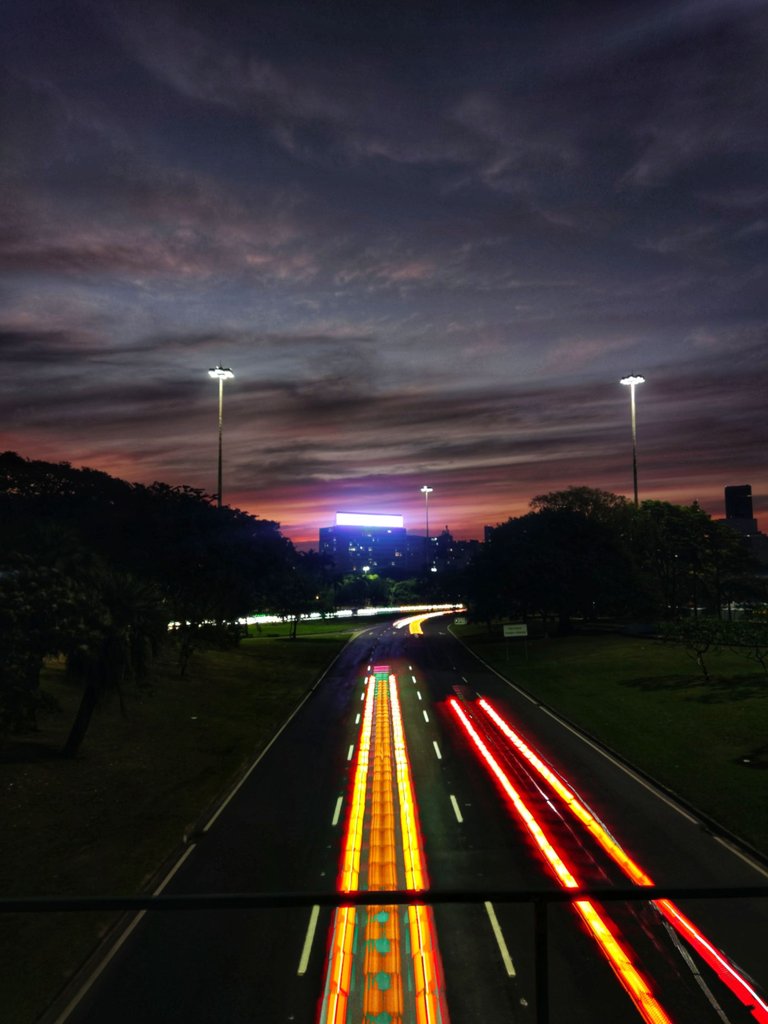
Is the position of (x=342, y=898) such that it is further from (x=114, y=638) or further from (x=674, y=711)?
(x=674, y=711)

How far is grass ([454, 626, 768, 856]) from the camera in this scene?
26.7m

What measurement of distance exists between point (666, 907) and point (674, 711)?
2579 centimetres

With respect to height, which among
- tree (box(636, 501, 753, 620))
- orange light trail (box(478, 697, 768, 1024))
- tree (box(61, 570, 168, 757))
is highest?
tree (box(636, 501, 753, 620))

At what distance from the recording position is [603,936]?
16281 millimetres

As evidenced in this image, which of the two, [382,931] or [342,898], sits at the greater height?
[342,898]

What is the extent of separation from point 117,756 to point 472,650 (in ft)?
166

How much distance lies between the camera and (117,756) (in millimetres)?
32750

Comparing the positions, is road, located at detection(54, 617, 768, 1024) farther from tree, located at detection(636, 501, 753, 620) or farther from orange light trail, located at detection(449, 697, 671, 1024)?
tree, located at detection(636, 501, 753, 620)

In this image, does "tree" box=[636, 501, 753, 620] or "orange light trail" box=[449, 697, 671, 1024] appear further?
"tree" box=[636, 501, 753, 620]

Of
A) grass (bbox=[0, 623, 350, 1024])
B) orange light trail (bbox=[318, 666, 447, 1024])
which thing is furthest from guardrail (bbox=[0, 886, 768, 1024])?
grass (bbox=[0, 623, 350, 1024])

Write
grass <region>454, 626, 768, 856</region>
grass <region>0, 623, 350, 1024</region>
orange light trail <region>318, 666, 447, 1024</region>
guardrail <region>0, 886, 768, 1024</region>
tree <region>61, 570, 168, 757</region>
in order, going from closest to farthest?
guardrail <region>0, 886, 768, 1024</region> → orange light trail <region>318, 666, 447, 1024</region> → grass <region>0, 623, 350, 1024</region> → grass <region>454, 626, 768, 856</region> → tree <region>61, 570, 168, 757</region>

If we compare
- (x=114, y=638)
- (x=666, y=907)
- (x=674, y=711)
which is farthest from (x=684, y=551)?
(x=666, y=907)

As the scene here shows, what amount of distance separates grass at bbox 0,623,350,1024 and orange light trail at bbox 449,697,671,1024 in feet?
40.0

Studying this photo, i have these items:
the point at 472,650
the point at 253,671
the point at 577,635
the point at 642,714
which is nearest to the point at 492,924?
the point at 642,714
